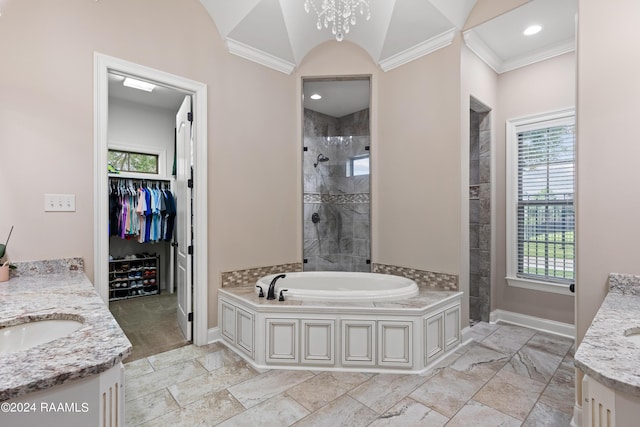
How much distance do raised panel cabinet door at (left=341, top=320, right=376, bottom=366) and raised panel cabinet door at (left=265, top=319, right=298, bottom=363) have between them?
38 centimetres

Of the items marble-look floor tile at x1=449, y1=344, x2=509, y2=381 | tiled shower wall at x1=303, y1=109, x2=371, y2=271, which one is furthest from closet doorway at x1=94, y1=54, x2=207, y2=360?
marble-look floor tile at x1=449, y1=344, x2=509, y2=381

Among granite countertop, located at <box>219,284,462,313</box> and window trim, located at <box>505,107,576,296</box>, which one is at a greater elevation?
window trim, located at <box>505,107,576,296</box>

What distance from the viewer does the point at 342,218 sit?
3.96m

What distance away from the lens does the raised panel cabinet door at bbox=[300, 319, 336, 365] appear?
92.7 inches

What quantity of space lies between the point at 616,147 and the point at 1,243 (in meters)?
3.64

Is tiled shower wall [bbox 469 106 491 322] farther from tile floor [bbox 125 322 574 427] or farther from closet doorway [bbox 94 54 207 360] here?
closet doorway [bbox 94 54 207 360]

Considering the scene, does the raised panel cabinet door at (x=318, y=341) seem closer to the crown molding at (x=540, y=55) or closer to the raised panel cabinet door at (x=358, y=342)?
the raised panel cabinet door at (x=358, y=342)

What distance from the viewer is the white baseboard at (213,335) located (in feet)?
9.40

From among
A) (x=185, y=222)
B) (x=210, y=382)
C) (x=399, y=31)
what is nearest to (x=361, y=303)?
(x=210, y=382)

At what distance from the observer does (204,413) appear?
1.85 meters

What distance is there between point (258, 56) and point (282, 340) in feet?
9.06

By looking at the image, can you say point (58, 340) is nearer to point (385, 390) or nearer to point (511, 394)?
point (385, 390)

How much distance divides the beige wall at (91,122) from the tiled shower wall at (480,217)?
2.08m

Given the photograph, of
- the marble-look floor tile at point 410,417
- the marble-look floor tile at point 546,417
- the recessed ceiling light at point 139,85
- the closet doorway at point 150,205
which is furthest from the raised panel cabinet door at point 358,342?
the recessed ceiling light at point 139,85
